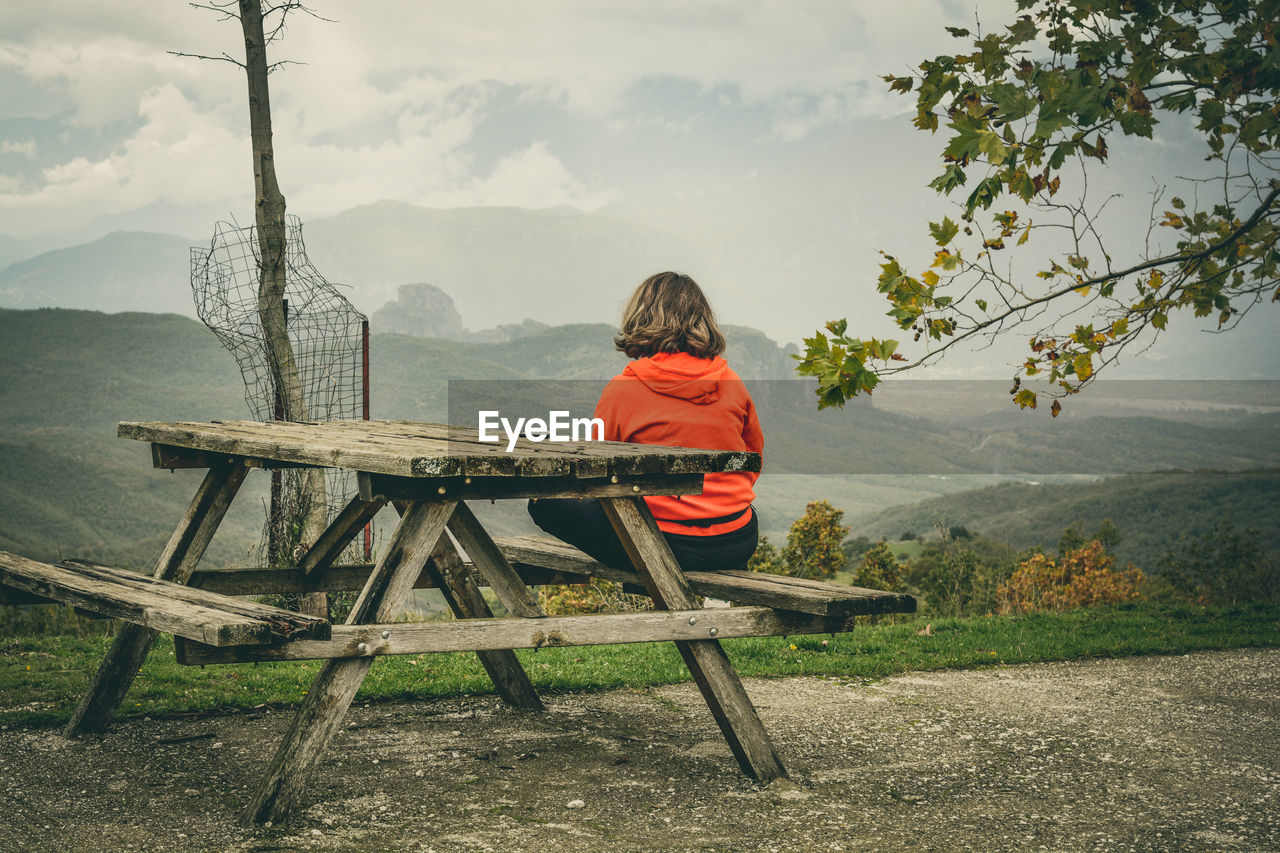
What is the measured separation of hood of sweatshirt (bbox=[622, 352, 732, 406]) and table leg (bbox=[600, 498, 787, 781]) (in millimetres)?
643

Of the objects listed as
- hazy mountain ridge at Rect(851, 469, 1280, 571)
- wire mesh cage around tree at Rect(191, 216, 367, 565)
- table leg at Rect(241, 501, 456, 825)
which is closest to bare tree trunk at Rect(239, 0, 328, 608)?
wire mesh cage around tree at Rect(191, 216, 367, 565)

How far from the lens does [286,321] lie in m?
8.27

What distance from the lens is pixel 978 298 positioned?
4.87 m

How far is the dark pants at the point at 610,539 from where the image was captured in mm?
4113

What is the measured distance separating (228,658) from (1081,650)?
5.34 meters

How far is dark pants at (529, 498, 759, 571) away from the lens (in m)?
4.11

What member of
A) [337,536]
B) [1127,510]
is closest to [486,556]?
[337,536]

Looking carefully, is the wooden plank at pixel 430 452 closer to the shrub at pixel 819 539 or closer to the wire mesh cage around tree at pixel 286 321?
the wire mesh cage around tree at pixel 286 321

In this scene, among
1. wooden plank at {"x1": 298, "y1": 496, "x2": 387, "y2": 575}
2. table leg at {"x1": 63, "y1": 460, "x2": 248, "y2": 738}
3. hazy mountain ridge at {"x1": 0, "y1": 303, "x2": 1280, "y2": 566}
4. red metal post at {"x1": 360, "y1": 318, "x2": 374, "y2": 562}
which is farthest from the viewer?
hazy mountain ridge at {"x1": 0, "y1": 303, "x2": 1280, "y2": 566}

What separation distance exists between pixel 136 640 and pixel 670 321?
259 cm

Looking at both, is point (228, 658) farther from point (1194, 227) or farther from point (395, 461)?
point (1194, 227)

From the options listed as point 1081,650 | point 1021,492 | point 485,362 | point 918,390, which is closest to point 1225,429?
point 1021,492

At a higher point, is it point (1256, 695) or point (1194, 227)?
point (1194, 227)

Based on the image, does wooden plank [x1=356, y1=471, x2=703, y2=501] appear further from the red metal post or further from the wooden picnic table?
the red metal post
